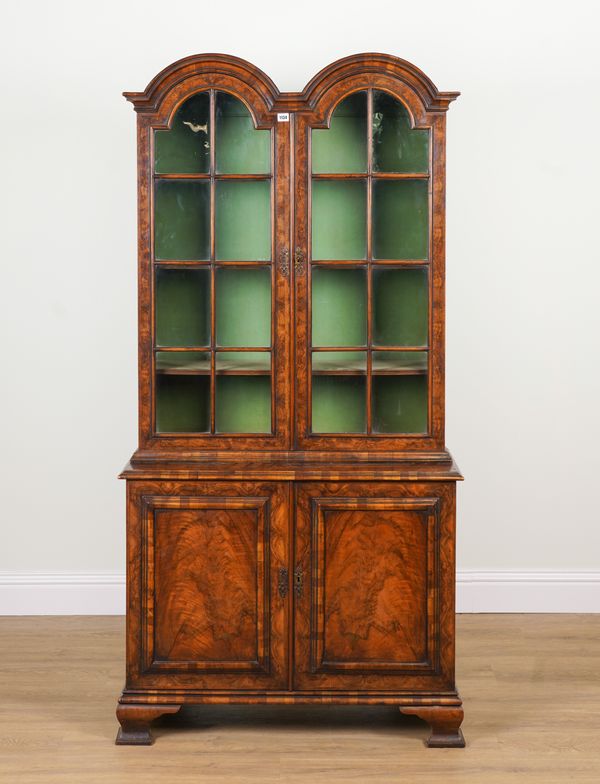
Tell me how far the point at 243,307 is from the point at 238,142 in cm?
46

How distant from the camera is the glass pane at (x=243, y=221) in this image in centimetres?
282

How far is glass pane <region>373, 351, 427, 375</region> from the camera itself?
2.83 m

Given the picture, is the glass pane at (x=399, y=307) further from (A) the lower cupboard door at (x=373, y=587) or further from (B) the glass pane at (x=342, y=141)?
(A) the lower cupboard door at (x=373, y=587)

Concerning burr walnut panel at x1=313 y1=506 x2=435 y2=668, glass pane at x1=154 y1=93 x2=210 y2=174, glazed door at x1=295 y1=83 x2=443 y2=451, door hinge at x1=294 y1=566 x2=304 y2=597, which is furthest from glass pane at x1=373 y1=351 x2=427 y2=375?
glass pane at x1=154 y1=93 x2=210 y2=174

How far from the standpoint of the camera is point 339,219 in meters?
2.83

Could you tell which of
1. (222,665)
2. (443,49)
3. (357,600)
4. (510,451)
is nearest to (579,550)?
(510,451)

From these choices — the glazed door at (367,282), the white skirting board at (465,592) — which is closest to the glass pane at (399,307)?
the glazed door at (367,282)

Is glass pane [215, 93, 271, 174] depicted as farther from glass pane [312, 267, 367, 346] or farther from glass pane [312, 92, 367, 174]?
glass pane [312, 267, 367, 346]

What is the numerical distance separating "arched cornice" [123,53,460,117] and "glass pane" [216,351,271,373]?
0.67 m

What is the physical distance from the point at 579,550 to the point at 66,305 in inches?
87.8

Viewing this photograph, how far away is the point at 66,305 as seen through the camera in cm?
386

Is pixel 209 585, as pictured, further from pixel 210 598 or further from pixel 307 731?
pixel 307 731

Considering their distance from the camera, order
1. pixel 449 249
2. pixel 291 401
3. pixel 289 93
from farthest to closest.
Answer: pixel 449 249 < pixel 291 401 < pixel 289 93

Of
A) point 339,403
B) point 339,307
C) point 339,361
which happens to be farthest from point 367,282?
point 339,403
